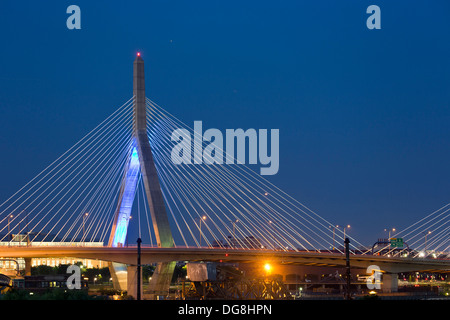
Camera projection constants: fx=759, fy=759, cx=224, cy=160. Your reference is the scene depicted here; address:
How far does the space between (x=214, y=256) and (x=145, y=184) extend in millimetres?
9398

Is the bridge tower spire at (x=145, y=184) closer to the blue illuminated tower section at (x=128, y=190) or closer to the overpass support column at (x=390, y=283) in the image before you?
the blue illuminated tower section at (x=128, y=190)

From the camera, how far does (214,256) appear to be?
68312 mm

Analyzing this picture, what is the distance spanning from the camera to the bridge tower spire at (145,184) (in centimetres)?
6488

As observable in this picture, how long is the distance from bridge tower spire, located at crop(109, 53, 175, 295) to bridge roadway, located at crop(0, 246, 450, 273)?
65.8 inches

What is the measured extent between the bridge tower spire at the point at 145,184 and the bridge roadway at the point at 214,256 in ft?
5.48

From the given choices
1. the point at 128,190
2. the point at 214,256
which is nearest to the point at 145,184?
the point at 128,190

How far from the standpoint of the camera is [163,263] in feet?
228

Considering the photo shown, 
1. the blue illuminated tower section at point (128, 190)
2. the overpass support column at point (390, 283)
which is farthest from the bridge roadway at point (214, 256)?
the blue illuminated tower section at point (128, 190)

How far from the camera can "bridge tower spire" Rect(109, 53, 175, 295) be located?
64875mm

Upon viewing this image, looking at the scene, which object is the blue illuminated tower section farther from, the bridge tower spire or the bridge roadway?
the bridge roadway

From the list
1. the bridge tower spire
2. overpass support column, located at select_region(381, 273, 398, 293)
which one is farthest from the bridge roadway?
the bridge tower spire

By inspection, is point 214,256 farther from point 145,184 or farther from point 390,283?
point 390,283
